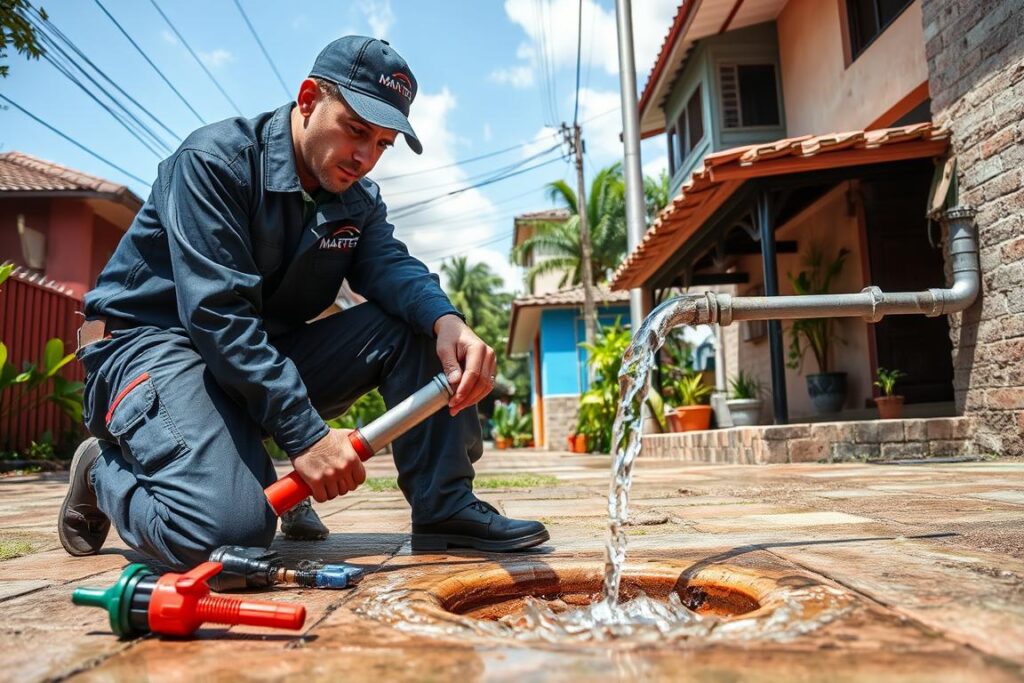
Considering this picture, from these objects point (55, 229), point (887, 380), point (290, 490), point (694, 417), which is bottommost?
point (290, 490)

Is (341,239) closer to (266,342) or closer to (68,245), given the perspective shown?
(266,342)

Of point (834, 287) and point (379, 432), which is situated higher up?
point (834, 287)

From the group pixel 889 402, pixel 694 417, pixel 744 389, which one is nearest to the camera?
pixel 889 402

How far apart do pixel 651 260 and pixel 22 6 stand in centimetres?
660

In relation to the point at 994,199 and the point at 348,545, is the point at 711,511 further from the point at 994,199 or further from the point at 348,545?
the point at 994,199

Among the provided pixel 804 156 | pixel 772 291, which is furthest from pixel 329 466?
pixel 772 291

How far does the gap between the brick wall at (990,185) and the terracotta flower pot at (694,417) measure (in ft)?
12.1

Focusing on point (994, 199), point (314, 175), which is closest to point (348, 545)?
point (314, 175)

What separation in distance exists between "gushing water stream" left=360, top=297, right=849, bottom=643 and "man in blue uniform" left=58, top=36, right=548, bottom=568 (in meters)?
0.35

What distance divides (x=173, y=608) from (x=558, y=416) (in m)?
18.1

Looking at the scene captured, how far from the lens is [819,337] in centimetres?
831

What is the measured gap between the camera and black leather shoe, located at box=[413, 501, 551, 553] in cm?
200

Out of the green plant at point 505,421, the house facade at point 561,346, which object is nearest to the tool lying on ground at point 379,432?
the house facade at point 561,346

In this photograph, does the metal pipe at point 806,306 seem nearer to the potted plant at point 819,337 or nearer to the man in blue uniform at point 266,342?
the man in blue uniform at point 266,342
